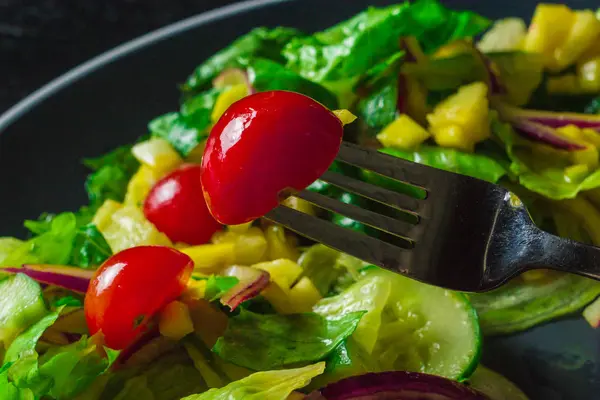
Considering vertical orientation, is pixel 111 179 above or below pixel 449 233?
below

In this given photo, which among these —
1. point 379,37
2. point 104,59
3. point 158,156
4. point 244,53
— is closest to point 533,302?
point 379,37

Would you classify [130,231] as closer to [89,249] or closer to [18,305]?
[89,249]

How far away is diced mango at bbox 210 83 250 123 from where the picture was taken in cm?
174

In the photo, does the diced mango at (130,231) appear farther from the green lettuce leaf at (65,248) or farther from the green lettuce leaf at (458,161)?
the green lettuce leaf at (458,161)

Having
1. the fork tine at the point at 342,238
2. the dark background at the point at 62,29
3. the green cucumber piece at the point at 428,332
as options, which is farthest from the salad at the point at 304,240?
the dark background at the point at 62,29

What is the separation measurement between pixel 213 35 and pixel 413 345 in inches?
53.5

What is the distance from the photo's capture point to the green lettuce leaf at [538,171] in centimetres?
150

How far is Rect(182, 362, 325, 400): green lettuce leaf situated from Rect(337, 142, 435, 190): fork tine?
0.35 m

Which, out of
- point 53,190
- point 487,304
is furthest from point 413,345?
point 53,190

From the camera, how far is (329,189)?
1.60 metres

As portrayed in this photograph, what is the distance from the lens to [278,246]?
155 cm

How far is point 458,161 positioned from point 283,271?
0.45 meters

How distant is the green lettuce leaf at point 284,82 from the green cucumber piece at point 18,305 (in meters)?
0.71

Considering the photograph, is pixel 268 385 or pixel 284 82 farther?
pixel 284 82
